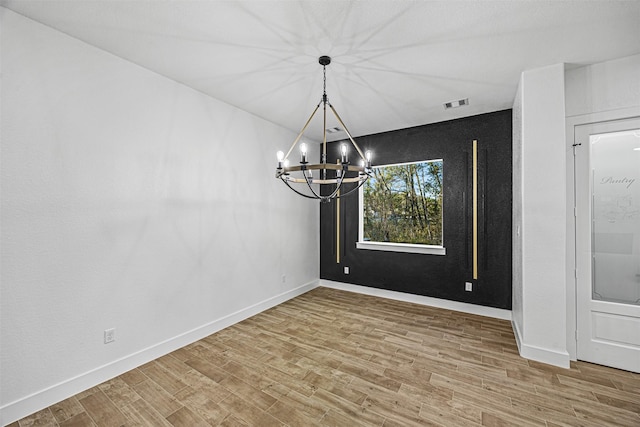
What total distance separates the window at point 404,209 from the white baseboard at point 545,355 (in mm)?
1576

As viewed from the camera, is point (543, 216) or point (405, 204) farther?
point (405, 204)

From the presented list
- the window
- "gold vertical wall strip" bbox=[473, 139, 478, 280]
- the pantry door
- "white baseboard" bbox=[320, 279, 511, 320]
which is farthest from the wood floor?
the window

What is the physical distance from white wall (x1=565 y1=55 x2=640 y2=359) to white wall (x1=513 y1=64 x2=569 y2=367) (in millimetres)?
195

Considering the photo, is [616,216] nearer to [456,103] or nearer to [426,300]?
[456,103]

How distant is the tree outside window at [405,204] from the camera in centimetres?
430

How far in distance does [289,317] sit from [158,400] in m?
1.82

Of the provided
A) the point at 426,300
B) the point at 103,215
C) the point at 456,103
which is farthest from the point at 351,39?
the point at 426,300

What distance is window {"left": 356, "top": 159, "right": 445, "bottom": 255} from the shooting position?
169 inches

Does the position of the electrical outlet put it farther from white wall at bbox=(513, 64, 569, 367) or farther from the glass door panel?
the glass door panel

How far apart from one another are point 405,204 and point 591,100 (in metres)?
2.47

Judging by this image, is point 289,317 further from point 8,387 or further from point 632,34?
point 632,34

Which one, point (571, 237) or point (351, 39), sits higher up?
point (351, 39)

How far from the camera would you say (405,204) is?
180 inches

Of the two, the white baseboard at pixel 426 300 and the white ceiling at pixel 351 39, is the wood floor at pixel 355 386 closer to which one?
the white baseboard at pixel 426 300
